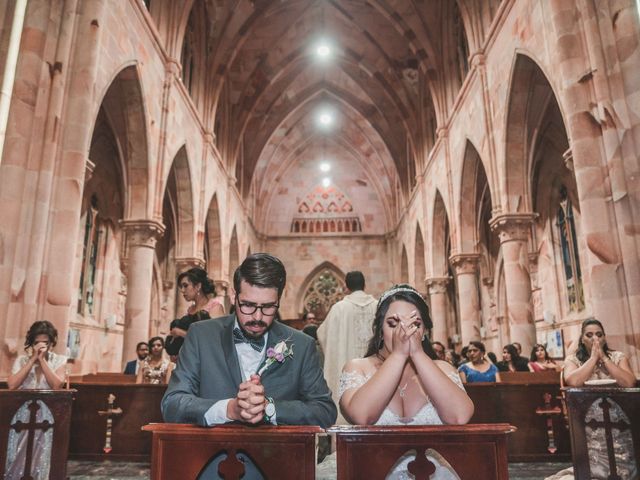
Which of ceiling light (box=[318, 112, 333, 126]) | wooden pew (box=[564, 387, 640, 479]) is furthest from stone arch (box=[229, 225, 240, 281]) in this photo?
wooden pew (box=[564, 387, 640, 479])

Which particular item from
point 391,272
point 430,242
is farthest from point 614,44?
point 391,272

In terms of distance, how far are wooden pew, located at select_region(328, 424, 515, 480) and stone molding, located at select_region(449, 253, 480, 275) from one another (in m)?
12.9

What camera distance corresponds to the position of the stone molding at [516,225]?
10469 millimetres

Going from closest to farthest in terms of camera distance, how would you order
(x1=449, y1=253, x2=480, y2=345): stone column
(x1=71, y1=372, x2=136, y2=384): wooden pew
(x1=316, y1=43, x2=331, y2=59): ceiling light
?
1. (x1=71, y1=372, x2=136, y2=384): wooden pew
2. (x1=449, y1=253, x2=480, y2=345): stone column
3. (x1=316, y1=43, x2=331, y2=59): ceiling light

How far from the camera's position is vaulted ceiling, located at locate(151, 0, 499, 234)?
15.7 metres

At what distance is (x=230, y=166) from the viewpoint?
2019 centimetres

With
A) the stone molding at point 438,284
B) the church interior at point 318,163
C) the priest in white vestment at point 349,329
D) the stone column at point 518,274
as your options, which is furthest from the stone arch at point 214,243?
the priest in white vestment at point 349,329

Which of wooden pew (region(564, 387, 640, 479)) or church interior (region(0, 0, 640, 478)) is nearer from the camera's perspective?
wooden pew (region(564, 387, 640, 479))

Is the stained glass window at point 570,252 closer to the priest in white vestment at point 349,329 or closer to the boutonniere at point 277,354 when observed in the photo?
the priest in white vestment at point 349,329

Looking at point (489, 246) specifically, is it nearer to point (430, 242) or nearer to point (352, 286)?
point (430, 242)

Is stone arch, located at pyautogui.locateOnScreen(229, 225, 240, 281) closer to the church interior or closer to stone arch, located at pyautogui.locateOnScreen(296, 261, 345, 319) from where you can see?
the church interior

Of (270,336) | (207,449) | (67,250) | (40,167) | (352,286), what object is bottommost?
(207,449)

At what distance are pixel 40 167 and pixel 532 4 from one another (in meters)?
8.16

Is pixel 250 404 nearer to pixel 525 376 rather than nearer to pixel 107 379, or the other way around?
pixel 525 376
